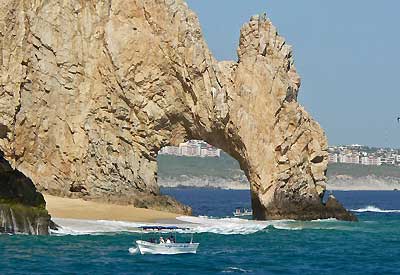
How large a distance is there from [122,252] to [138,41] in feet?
86.9

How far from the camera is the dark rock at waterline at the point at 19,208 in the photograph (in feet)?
164

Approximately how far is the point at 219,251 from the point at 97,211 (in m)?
17.8

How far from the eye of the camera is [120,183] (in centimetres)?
6875

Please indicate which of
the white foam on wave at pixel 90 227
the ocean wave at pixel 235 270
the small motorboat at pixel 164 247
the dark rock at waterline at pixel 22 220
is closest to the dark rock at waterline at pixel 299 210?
the white foam on wave at pixel 90 227

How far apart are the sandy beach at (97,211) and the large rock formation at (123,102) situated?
7.41 feet

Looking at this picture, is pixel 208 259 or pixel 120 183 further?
pixel 120 183

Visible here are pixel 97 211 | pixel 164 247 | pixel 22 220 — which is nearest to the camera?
pixel 164 247

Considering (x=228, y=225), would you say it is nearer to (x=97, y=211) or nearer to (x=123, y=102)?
(x=97, y=211)

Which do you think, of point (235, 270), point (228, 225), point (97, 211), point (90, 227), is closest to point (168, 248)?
point (235, 270)

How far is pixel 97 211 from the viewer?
63844 millimetres

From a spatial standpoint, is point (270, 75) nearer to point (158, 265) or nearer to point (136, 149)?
point (136, 149)

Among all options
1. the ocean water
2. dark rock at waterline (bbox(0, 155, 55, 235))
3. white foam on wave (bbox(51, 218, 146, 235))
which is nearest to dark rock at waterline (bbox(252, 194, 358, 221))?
the ocean water

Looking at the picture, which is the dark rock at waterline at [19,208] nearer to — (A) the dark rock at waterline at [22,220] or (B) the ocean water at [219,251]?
(A) the dark rock at waterline at [22,220]

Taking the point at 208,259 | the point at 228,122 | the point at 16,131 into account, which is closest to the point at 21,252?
the point at 208,259
